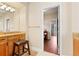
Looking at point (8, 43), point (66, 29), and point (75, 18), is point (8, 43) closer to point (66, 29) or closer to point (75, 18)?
point (66, 29)

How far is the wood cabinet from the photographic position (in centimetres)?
132

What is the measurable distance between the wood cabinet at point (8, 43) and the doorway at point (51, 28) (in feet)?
1.14

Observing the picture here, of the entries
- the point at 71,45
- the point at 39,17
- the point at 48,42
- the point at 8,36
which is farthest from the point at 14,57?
the point at 71,45

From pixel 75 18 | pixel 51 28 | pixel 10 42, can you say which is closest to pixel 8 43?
pixel 10 42

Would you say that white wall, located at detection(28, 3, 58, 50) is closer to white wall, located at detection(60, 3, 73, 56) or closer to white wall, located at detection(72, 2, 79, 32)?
white wall, located at detection(60, 3, 73, 56)

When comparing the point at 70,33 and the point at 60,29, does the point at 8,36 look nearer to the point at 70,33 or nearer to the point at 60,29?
the point at 60,29

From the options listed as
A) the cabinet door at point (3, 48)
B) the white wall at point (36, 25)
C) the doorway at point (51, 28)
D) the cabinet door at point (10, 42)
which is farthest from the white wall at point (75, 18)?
the cabinet door at point (3, 48)

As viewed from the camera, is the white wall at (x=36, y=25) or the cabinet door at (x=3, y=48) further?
the white wall at (x=36, y=25)

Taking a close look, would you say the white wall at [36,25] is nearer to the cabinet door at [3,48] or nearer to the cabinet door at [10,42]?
the cabinet door at [10,42]

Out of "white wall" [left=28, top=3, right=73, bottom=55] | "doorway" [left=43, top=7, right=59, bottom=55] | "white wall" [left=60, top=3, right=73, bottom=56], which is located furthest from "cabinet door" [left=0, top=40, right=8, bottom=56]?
"white wall" [left=60, top=3, right=73, bottom=56]

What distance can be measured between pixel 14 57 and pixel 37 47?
1.20 feet

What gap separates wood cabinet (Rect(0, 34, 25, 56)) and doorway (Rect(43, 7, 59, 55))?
0.35 metres

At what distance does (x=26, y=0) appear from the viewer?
4.06 ft

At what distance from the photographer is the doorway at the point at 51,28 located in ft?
4.74
